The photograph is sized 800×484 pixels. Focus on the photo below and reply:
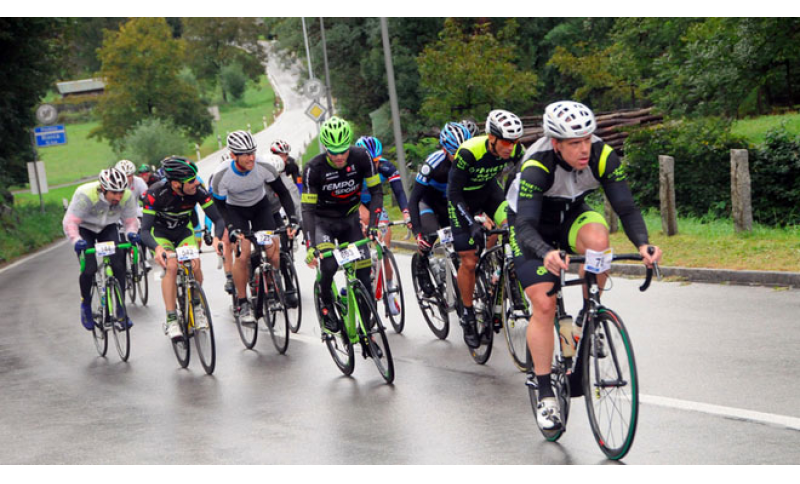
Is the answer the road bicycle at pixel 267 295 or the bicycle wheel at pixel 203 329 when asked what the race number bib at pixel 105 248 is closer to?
the road bicycle at pixel 267 295

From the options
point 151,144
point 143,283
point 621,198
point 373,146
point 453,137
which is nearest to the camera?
point 621,198

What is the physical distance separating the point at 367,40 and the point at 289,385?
4033cm

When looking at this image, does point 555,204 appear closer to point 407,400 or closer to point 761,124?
point 407,400

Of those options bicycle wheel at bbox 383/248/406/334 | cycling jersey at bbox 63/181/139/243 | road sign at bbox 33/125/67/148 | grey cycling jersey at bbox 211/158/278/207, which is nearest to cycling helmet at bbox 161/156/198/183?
grey cycling jersey at bbox 211/158/278/207

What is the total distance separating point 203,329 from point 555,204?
4573mm

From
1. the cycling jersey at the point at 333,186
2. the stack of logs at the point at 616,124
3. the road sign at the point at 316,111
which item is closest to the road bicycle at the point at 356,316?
the cycling jersey at the point at 333,186

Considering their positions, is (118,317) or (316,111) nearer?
(118,317)

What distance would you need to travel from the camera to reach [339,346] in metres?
9.21

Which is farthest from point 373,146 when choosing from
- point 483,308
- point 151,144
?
point 151,144

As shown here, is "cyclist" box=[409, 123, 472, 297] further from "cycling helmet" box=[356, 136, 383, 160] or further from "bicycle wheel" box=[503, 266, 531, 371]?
"cycling helmet" box=[356, 136, 383, 160]

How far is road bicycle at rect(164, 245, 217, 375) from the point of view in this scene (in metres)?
9.61

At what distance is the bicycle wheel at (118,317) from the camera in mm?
10875

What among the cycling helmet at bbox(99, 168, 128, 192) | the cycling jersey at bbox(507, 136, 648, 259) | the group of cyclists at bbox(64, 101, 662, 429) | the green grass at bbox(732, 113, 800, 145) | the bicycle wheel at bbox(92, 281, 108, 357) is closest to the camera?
the cycling jersey at bbox(507, 136, 648, 259)
